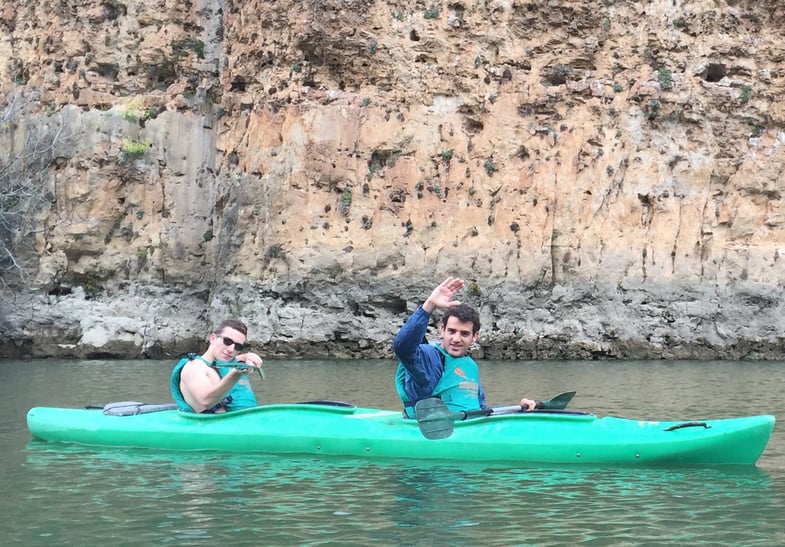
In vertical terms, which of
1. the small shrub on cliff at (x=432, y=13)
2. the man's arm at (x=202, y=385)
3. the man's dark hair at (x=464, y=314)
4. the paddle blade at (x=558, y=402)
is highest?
the small shrub on cliff at (x=432, y=13)

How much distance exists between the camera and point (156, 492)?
7.85 meters

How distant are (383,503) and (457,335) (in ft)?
5.47

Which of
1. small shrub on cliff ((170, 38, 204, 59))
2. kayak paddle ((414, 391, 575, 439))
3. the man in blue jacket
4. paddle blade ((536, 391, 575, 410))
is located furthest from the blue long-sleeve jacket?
small shrub on cliff ((170, 38, 204, 59))

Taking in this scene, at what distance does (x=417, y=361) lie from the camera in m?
8.63

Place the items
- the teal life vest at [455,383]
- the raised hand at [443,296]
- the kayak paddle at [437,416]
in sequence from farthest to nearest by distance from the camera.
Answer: the teal life vest at [455,383] → the kayak paddle at [437,416] → the raised hand at [443,296]

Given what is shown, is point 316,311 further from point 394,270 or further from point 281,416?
point 281,416

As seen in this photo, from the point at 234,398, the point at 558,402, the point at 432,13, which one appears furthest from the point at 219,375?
the point at 432,13

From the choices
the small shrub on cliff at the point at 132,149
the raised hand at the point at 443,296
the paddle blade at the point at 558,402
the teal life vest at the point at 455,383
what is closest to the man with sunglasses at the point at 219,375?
the teal life vest at the point at 455,383

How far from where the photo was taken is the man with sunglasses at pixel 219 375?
29.7 ft

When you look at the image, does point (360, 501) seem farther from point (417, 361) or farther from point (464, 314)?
point (464, 314)

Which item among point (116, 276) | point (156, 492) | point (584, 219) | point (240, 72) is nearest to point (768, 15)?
point (584, 219)

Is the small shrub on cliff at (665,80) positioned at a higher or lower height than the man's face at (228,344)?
higher

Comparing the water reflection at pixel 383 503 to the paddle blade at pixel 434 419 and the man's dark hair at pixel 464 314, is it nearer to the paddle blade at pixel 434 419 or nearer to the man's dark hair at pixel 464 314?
the paddle blade at pixel 434 419

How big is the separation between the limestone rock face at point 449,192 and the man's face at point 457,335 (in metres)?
15.6
